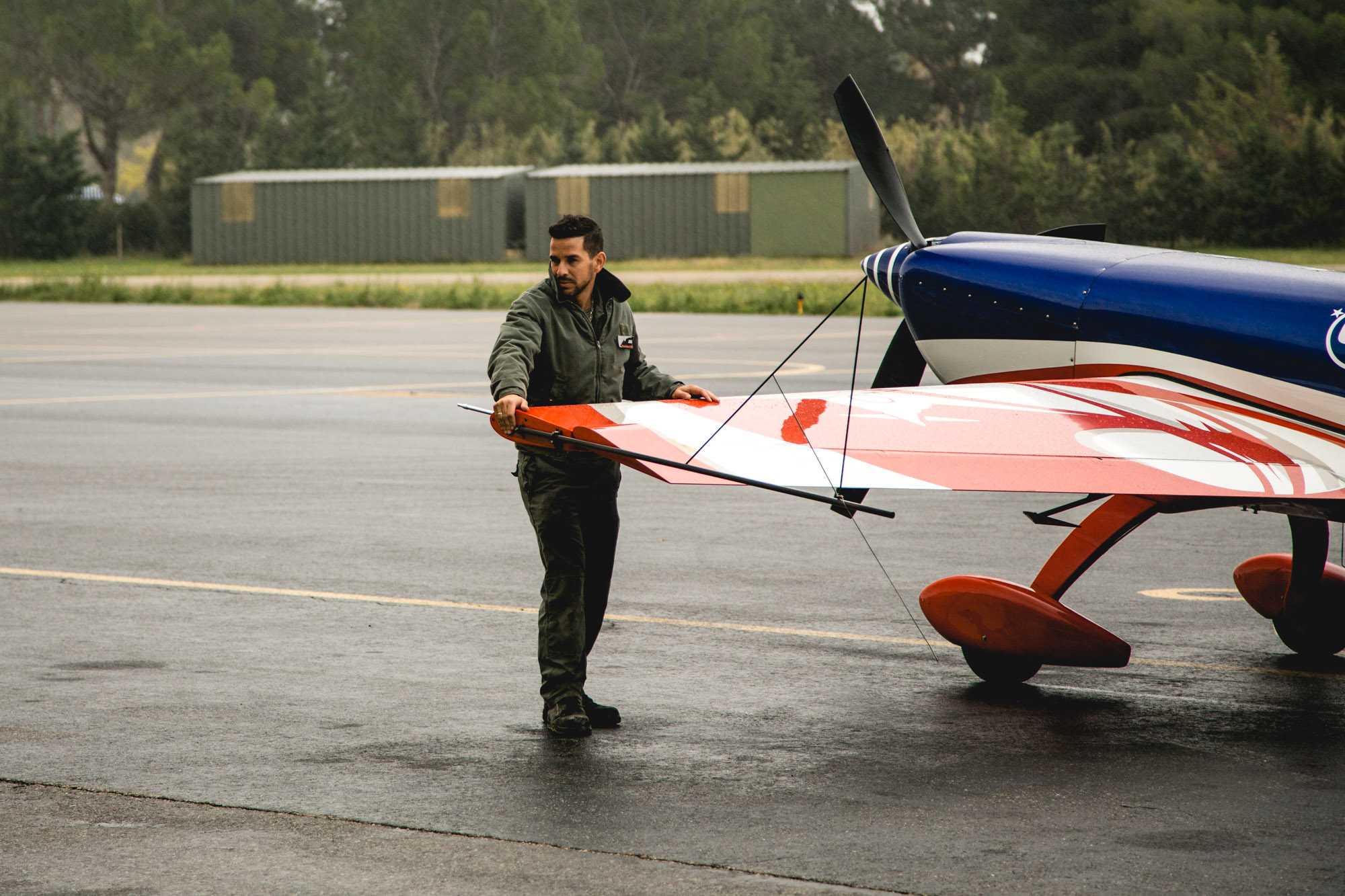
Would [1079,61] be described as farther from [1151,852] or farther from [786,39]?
[1151,852]

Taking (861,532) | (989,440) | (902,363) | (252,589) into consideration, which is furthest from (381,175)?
(989,440)

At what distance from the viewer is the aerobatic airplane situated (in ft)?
17.3

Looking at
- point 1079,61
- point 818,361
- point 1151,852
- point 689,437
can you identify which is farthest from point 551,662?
point 1079,61

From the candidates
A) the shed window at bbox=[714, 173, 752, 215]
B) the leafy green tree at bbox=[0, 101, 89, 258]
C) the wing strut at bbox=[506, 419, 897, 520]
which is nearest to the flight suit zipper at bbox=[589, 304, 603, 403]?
the wing strut at bbox=[506, 419, 897, 520]

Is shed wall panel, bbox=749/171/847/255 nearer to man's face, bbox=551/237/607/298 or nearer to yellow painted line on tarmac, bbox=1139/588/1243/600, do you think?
yellow painted line on tarmac, bbox=1139/588/1243/600

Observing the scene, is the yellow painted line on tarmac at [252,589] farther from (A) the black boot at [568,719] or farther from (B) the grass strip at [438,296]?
(B) the grass strip at [438,296]

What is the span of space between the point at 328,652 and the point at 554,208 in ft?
170

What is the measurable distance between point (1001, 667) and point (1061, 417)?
1.25 metres

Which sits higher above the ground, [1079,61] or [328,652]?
[1079,61]

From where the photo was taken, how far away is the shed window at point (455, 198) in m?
59.0

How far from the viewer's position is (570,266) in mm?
5828

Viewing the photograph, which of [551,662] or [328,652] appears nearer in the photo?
[551,662]

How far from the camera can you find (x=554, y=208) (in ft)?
189

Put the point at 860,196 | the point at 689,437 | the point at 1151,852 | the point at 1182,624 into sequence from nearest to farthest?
the point at 1151,852, the point at 689,437, the point at 1182,624, the point at 860,196
